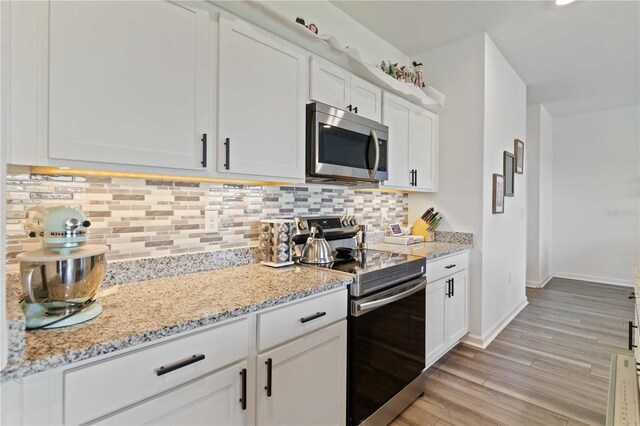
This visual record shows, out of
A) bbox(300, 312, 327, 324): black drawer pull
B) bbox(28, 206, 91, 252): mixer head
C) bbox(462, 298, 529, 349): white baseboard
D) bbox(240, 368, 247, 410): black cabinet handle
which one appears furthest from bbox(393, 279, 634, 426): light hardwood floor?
bbox(28, 206, 91, 252): mixer head

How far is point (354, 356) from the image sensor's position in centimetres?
155

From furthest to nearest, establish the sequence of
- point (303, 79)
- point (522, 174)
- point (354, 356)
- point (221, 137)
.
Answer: point (522, 174) < point (303, 79) < point (354, 356) < point (221, 137)

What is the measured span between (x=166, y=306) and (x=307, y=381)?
2.20 ft

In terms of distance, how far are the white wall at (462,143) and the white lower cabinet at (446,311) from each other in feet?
0.61

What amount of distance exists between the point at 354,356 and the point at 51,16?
172 cm

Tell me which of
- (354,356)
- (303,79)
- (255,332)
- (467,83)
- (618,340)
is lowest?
(618,340)

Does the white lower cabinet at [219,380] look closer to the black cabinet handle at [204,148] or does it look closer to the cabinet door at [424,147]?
the black cabinet handle at [204,148]

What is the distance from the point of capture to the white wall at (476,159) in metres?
2.88

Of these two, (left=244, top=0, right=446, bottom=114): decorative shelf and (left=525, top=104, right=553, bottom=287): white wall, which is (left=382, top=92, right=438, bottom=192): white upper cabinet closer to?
(left=244, top=0, right=446, bottom=114): decorative shelf

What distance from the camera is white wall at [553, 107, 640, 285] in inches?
195

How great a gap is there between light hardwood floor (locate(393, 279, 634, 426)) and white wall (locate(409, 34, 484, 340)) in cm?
42

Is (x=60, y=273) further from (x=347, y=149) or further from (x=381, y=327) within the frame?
(x=347, y=149)

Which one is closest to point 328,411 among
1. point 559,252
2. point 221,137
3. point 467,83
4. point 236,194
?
point 236,194

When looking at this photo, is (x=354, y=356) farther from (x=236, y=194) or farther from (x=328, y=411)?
(x=236, y=194)
